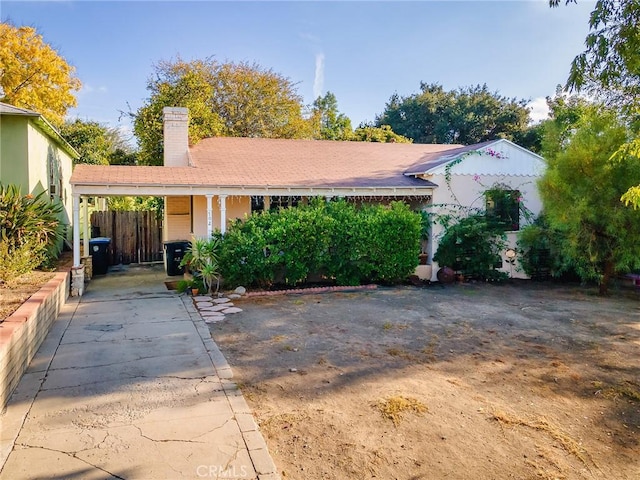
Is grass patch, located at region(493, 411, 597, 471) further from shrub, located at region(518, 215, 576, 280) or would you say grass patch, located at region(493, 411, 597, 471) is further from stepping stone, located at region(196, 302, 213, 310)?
shrub, located at region(518, 215, 576, 280)

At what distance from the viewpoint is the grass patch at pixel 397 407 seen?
4184mm

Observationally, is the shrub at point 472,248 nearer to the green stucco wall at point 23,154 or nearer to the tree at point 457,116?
the green stucco wall at point 23,154

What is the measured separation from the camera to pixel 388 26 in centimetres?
1152

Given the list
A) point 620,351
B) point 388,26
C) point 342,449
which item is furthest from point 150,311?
point 388,26

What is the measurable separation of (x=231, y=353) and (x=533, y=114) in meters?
34.1

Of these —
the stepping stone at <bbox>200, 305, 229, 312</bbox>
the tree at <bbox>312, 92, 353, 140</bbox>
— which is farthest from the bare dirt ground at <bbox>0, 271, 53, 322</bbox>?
the tree at <bbox>312, 92, 353, 140</bbox>

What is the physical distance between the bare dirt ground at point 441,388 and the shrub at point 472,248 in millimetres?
3452

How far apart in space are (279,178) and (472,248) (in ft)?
18.9

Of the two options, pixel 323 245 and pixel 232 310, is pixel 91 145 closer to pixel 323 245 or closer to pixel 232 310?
pixel 323 245

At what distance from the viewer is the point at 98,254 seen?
12781 millimetres

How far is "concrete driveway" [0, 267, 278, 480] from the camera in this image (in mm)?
3244

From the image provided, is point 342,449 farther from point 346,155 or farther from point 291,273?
point 346,155

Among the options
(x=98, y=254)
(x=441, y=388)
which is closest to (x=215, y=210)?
(x=98, y=254)

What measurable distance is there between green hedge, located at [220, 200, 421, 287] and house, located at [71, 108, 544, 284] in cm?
84
